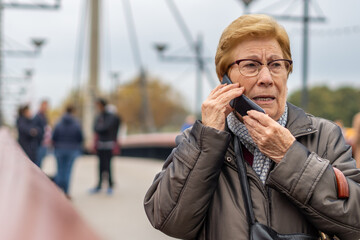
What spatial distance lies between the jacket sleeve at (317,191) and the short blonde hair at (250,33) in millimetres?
389

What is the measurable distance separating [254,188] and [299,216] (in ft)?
0.53

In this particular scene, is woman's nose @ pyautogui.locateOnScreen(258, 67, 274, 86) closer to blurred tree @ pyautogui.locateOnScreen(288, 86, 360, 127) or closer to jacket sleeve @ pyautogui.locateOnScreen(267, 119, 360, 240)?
jacket sleeve @ pyautogui.locateOnScreen(267, 119, 360, 240)

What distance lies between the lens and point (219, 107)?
178 centimetres

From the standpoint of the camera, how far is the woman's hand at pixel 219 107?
Answer: 69.8 inches

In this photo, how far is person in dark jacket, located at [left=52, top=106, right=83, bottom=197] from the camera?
31.4 feet

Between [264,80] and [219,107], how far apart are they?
18 centimetres

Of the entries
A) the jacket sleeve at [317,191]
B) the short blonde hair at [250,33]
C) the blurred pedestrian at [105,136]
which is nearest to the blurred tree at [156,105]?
the blurred pedestrian at [105,136]

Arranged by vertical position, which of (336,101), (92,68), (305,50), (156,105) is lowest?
(156,105)

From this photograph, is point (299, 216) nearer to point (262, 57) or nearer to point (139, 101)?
point (262, 57)

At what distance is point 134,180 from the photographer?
12711 millimetres

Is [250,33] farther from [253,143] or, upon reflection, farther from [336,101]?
[336,101]

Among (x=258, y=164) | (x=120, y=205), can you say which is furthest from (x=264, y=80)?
(x=120, y=205)

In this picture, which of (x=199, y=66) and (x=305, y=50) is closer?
(x=305, y=50)

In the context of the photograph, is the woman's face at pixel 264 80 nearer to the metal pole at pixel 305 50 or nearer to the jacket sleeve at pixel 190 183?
the jacket sleeve at pixel 190 183
